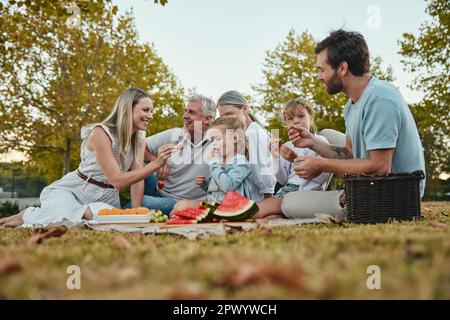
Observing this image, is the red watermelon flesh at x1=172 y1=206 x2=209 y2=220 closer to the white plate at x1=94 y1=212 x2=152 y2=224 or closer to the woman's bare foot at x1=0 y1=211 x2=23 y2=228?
the white plate at x1=94 y1=212 x2=152 y2=224

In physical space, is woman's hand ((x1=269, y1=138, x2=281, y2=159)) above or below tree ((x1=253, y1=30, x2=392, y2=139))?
below

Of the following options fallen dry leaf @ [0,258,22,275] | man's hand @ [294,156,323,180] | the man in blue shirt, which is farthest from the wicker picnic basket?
fallen dry leaf @ [0,258,22,275]

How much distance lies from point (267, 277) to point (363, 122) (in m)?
3.65

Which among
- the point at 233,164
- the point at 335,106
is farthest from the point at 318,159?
the point at 335,106

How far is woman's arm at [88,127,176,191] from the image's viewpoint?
20.8 ft

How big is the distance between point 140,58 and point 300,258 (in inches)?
868


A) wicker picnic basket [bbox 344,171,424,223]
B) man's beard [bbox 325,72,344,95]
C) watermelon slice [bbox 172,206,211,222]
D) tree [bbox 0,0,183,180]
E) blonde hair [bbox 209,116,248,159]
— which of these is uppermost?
tree [bbox 0,0,183,180]

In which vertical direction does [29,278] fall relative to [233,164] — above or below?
below

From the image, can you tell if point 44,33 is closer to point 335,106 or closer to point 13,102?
point 13,102

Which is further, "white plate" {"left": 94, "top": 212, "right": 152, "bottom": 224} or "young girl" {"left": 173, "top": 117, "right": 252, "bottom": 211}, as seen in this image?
"young girl" {"left": 173, "top": 117, "right": 252, "bottom": 211}

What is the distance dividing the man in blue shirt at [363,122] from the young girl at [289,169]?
1.31ft

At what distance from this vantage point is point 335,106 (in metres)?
25.7

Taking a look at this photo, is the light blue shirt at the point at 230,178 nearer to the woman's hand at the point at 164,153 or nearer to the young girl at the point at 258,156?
the young girl at the point at 258,156

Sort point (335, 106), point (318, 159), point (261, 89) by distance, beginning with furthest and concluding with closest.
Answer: point (261, 89) < point (335, 106) < point (318, 159)
